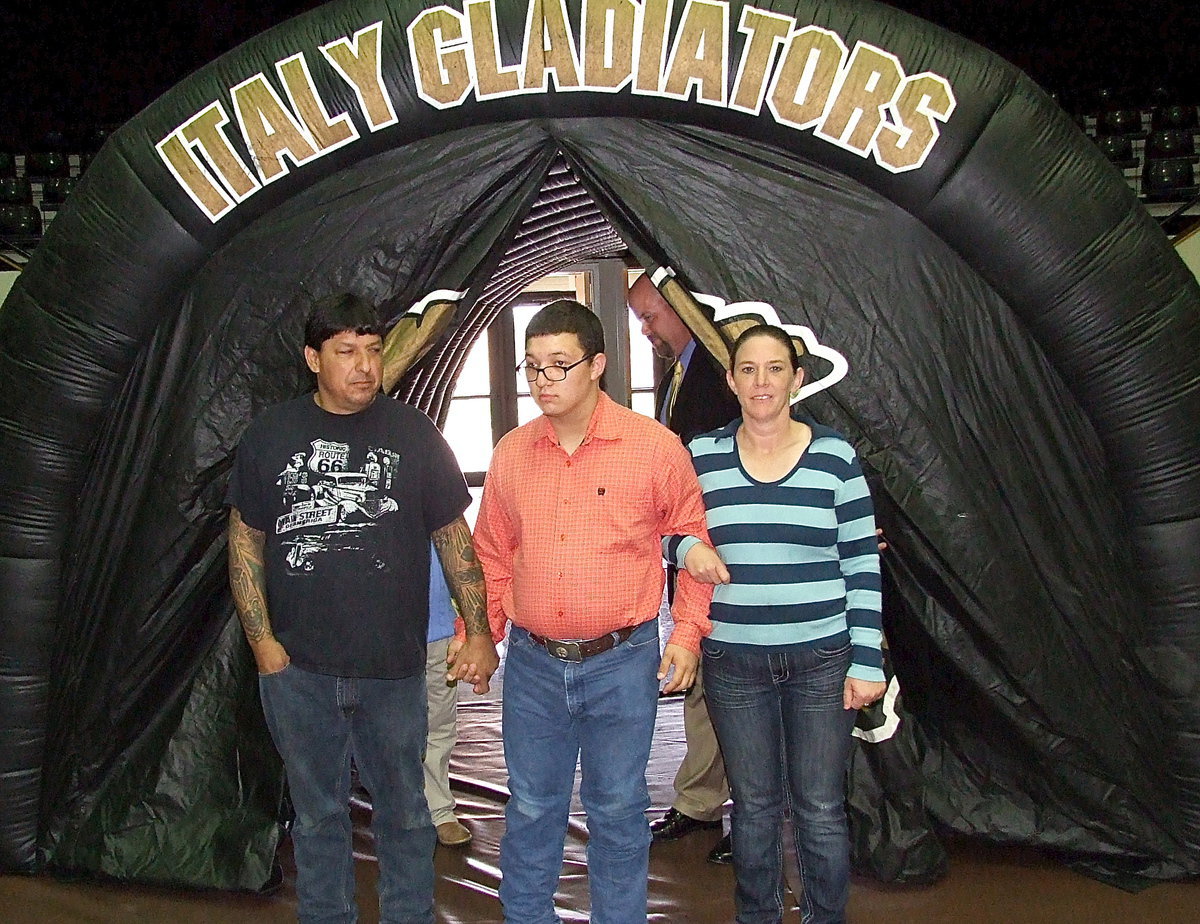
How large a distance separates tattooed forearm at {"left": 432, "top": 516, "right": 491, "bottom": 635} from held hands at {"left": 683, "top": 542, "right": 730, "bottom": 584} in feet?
1.69

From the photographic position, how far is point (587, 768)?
247 cm

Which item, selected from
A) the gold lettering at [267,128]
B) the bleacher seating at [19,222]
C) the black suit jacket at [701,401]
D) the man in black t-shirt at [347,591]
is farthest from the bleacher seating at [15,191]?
the man in black t-shirt at [347,591]

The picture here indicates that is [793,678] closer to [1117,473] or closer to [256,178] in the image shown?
[1117,473]

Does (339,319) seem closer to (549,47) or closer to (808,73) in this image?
(549,47)

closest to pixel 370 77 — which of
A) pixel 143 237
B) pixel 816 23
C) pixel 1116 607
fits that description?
pixel 143 237

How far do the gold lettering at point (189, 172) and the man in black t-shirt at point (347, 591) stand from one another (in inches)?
35.1

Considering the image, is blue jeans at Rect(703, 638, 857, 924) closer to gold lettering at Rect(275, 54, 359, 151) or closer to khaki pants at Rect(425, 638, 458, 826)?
khaki pants at Rect(425, 638, 458, 826)

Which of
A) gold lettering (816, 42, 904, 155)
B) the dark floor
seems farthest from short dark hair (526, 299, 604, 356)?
the dark floor

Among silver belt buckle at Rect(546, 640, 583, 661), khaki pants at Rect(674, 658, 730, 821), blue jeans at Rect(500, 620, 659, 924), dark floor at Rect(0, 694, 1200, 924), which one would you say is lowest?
dark floor at Rect(0, 694, 1200, 924)

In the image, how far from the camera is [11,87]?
33.1ft

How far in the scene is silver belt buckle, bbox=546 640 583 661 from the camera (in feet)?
7.97

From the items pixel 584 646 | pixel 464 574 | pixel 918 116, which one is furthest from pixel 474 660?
pixel 918 116

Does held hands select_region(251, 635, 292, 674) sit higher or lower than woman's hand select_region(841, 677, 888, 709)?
higher

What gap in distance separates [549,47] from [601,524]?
1463 millimetres
